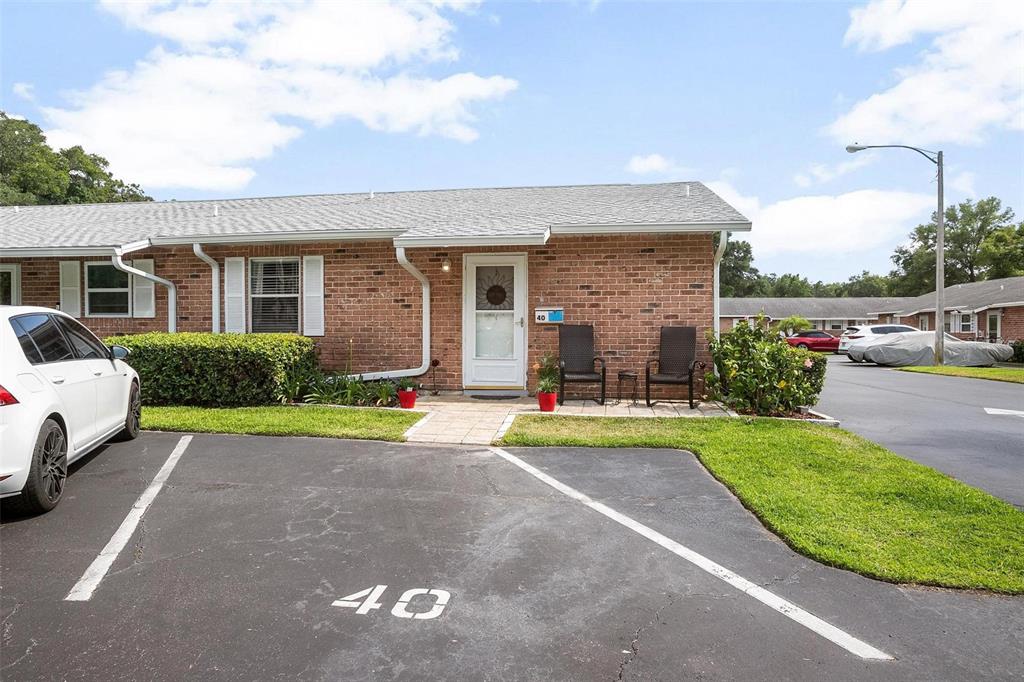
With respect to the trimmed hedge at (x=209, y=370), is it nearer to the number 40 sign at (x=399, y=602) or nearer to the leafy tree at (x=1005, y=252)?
the number 40 sign at (x=399, y=602)

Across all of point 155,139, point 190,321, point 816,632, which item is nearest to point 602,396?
point 816,632

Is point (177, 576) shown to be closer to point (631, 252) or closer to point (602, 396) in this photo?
point (602, 396)

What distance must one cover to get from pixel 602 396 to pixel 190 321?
786cm

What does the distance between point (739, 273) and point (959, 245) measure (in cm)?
2473

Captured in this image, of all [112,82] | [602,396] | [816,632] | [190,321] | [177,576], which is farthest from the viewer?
[112,82]

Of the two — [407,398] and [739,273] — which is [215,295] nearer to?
[407,398]

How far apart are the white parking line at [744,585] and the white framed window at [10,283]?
1209 cm

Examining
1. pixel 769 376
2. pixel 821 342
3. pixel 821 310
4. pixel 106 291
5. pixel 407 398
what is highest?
pixel 821 310

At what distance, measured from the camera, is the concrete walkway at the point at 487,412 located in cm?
648

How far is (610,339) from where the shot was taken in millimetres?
9094

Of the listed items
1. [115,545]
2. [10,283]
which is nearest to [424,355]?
[115,545]

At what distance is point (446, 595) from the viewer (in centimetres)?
281

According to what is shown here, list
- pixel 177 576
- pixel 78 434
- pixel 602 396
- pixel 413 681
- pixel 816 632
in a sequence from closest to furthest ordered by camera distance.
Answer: pixel 413 681, pixel 816 632, pixel 177 576, pixel 78 434, pixel 602 396

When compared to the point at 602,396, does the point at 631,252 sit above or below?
above
